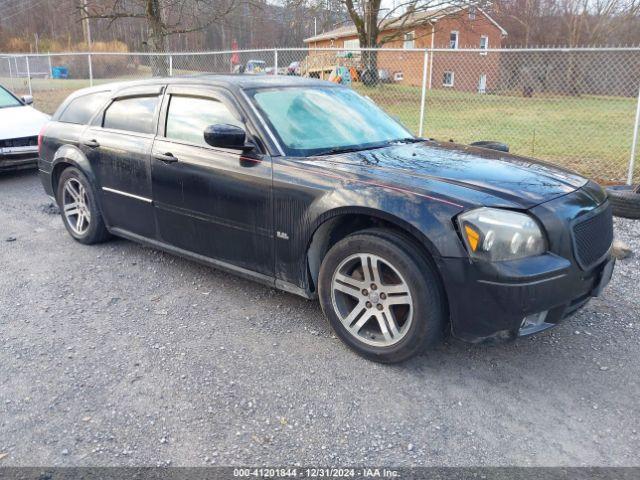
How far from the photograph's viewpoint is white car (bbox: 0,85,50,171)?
8336 mm

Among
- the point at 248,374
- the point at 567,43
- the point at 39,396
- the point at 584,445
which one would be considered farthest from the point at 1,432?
the point at 567,43

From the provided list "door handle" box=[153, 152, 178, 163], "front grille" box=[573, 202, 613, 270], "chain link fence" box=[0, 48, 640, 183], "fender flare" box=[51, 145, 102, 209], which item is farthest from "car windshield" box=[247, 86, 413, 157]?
"chain link fence" box=[0, 48, 640, 183]

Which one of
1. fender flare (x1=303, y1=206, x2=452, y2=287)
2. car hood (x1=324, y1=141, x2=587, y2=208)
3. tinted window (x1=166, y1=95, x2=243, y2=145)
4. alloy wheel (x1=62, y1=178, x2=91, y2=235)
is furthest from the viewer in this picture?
alloy wheel (x1=62, y1=178, x2=91, y2=235)

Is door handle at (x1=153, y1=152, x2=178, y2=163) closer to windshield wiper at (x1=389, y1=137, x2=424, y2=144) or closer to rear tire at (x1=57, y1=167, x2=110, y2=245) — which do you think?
rear tire at (x1=57, y1=167, x2=110, y2=245)

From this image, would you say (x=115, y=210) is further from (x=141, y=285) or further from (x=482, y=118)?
(x=482, y=118)

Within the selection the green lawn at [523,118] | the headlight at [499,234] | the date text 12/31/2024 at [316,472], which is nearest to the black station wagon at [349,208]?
the headlight at [499,234]

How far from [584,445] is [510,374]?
670 mm

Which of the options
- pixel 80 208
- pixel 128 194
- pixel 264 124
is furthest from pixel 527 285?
pixel 80 208

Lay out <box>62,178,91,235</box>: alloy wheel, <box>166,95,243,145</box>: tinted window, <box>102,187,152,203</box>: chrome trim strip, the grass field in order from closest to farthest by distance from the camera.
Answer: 1. <box>166,95,243,145</box>: tinted window
2. <box>102,187,152,203</box>: chrome trim strip
3. <box>62,178,91,235</box>: alloy wheel
4. the grass field

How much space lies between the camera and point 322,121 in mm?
4156

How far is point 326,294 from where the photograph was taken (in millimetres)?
3480

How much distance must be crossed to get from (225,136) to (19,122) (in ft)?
21.7

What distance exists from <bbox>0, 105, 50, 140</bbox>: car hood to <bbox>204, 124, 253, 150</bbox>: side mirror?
6.15 meters

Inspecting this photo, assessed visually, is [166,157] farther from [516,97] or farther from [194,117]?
[516,97]
